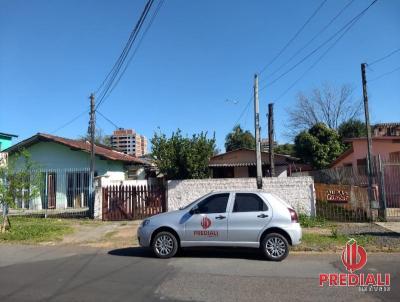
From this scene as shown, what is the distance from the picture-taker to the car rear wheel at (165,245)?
9.75m

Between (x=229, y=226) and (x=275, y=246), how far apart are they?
43.7 inches

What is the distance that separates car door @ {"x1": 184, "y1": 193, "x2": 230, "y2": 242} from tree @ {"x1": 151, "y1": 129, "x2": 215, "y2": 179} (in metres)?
8.37

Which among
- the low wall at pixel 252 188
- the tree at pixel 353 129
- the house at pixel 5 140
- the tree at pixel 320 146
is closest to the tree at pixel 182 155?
the low wall at pixel 252 188

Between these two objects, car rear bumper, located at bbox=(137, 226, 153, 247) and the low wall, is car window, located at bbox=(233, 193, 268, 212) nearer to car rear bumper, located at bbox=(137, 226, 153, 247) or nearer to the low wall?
car rear bumper, located at bbox=(137, 226, 153, 247)

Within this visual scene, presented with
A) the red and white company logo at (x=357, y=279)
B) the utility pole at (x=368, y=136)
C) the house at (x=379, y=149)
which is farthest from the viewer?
the house at (x=379, y=149)

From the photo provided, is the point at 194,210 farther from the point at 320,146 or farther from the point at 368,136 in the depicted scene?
the point at 320,146

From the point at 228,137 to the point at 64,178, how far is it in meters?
38.7

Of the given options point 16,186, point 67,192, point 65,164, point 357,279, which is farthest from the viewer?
point 65,164

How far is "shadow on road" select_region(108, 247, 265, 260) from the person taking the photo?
999 cm

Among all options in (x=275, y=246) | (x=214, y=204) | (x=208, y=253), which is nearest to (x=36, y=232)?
(x=208, y=253)

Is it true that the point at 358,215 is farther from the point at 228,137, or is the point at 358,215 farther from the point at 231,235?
the point at 228,137

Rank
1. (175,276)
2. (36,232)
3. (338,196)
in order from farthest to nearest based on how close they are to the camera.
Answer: (338,196)
(36,232)
(175,276)

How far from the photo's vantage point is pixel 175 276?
7938mm

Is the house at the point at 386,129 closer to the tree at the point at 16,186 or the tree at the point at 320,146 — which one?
the tree at the point at 320,146
